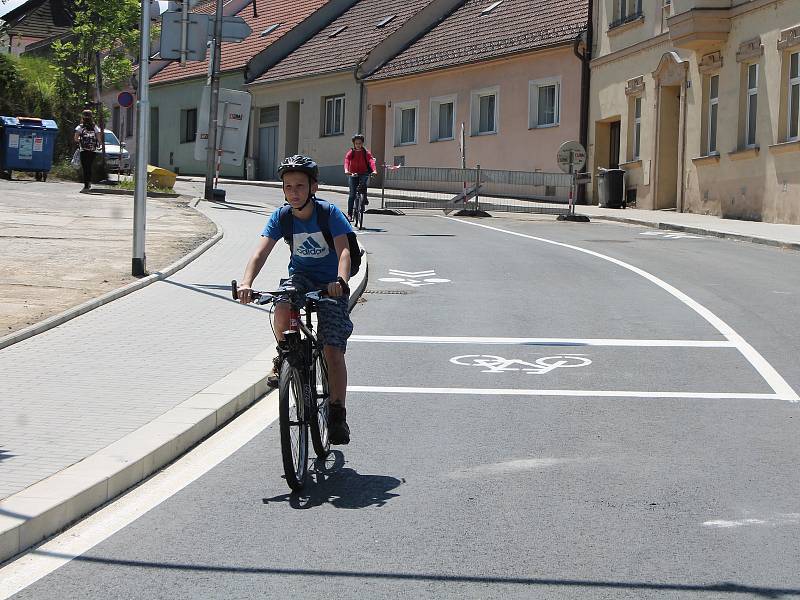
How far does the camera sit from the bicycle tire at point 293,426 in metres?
6.36

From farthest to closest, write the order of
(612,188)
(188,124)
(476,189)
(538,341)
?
(188,124)
(612,188)
(476,189)
(538,341)

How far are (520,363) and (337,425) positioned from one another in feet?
12.0

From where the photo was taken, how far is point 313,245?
706cm

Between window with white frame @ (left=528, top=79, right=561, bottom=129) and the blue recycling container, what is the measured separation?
1400 cm

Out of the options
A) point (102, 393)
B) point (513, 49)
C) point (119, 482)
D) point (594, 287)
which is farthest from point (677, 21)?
point (119, 482)

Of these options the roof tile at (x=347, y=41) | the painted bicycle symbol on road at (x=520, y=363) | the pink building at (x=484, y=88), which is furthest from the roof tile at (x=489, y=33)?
the painted bicycle symbol on road at (x=520, y=363)

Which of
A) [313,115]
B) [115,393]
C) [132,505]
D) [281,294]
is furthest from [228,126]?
[132,505]

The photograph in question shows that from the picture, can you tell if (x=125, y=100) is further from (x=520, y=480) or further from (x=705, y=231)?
(x=520, y=480)

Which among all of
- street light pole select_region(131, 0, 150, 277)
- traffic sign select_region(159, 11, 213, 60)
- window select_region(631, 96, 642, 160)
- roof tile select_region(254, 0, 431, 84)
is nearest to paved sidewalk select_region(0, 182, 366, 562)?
street light pole select_region(131, 0, 150, 277)

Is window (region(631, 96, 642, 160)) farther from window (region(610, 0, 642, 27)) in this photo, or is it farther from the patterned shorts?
the patterned shorts

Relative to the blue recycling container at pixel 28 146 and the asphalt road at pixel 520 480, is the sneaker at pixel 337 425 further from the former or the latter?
the blue recycling container at pixel 28 146

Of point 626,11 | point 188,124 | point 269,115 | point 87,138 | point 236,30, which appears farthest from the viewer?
point 188,124

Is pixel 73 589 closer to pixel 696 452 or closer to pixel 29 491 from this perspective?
pixel 29 491

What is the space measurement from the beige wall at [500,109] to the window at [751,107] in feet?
29.0
